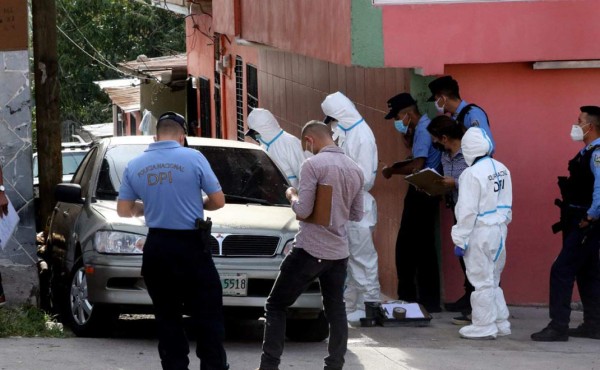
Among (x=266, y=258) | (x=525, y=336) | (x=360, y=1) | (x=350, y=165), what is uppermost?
(x=360, y=1)

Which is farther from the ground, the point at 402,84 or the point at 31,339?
the point at 402,84

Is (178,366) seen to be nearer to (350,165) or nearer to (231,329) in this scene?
(350,165)

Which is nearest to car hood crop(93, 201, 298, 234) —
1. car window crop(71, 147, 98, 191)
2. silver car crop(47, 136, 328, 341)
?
silver car crop(47, 136, 328, 341)

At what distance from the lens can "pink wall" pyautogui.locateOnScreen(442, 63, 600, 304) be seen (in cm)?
1098

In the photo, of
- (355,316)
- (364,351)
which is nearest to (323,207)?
(364,351)

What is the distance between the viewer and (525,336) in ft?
32.2

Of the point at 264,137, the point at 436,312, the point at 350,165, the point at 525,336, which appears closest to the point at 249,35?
the point at 264,137

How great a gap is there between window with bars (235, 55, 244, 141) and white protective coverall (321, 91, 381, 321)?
1049 cm

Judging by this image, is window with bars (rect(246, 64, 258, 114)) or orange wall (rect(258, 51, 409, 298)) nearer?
orange wall (rect(258, 51, 409, 298))

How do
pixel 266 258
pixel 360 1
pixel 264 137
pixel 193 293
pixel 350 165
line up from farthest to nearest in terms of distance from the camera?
pixel 264 137, pixel 360 1, pixel 266 258, pixel 350 165, pixel 193 293

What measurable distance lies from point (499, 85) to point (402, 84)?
0.95 m

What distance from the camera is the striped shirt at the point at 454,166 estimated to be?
33.4ft

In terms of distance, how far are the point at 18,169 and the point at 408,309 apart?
356 cm

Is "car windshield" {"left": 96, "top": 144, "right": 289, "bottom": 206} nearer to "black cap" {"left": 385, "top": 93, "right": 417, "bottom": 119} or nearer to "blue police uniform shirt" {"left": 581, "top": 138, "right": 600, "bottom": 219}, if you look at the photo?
"black cap" {"left": 385, "top": 93, "right": 417, "bottom": 119}
